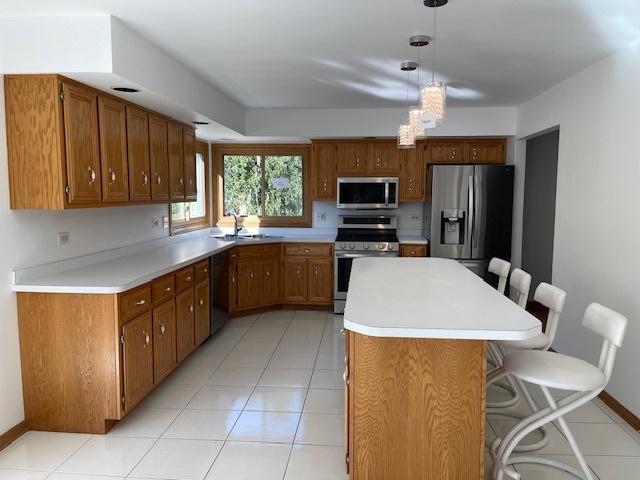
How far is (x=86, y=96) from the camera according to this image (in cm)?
285

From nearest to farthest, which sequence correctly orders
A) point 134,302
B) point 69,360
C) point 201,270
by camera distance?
point 69,360
point 134,302
point 201,270

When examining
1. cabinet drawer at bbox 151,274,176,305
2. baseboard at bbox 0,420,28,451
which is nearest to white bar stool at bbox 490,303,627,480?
cabinet drawer at bbox 151,274,176,305

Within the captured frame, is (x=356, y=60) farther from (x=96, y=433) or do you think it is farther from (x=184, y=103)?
(x=96, y=433)

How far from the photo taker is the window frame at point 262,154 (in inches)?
242

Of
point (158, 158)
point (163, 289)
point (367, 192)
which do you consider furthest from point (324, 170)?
point (163, 289)

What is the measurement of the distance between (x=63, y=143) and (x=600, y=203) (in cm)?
352

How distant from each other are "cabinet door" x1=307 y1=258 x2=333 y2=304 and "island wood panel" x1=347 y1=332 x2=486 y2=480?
353 centimetres

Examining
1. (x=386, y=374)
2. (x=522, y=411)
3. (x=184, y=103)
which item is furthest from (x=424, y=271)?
(x=184, y=103)

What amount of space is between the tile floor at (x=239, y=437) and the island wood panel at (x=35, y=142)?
1372mm

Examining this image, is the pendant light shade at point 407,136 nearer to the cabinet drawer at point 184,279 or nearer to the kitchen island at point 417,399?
the kitchen island at point 417,399

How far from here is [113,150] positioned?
3141mm

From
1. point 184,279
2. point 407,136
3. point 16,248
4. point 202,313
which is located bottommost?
point 202,313

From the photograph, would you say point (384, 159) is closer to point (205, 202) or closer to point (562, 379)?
point (205, 202)

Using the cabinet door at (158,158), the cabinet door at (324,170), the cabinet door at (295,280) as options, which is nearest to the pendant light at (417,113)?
the cabinet door at (158,158)
